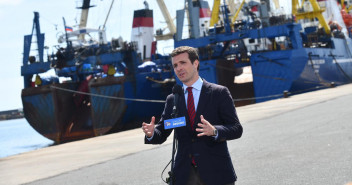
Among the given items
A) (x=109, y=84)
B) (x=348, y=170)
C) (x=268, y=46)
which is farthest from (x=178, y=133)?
(x=268, y=46)

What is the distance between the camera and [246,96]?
37.7 meters

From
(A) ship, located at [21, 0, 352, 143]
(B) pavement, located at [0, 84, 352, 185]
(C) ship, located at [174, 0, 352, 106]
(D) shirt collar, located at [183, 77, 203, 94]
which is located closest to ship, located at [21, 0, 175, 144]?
(A) ship, located at [21, 0, 352, 143]

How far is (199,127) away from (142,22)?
46.2 meters

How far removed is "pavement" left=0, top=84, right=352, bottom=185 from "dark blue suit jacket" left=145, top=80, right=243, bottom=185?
130 inches

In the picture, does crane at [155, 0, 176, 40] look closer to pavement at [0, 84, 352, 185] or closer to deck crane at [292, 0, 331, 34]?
deck crane at [292, 0, 331, 34]

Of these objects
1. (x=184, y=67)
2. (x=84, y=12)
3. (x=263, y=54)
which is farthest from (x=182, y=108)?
(x=84, y=12)

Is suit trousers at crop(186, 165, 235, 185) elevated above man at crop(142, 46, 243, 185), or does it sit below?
below

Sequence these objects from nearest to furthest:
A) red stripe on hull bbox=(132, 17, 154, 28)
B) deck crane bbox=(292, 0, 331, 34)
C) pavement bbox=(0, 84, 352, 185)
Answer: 1. pavement bbox=(0, 84, 352, 185)
2. deck crane bbox=(292, 0, 331, 34)
3. red stripe on hull bbox=(132, 17, 154, 28)

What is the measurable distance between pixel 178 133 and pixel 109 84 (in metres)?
29.7

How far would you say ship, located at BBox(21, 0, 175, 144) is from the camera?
33562 millimetres

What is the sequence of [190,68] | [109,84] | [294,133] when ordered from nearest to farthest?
[190,68], [294,133], [109,84]

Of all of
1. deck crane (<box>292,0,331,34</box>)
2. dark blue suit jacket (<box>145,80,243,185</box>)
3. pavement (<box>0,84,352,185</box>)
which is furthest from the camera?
deck crane (<box>292,0,331,34</box>)

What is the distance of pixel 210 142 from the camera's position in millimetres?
4113

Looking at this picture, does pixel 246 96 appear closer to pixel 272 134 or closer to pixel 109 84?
pixel 109 84
